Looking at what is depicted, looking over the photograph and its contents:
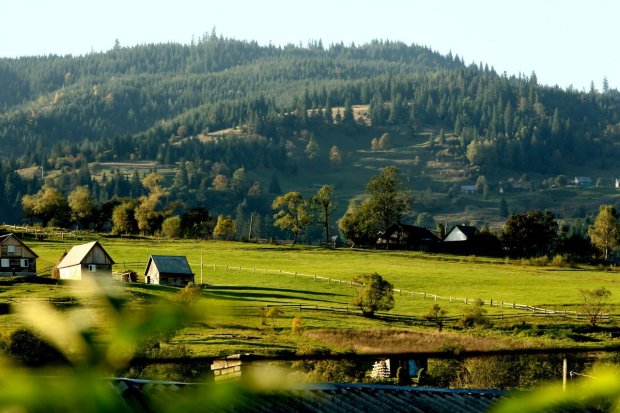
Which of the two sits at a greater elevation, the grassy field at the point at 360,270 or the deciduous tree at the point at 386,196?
the deciduous tree at the point at 386,196

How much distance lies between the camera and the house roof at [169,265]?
316 ft

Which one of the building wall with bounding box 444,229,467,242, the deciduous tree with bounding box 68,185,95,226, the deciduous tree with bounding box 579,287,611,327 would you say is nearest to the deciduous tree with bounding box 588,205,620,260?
the building wall with bounding box 444,229,467,242

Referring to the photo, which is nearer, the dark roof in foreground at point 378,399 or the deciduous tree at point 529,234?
the dark roof in foreground at point 378,399

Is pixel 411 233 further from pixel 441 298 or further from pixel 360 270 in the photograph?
pixel 441 298

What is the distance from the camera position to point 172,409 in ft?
9.07

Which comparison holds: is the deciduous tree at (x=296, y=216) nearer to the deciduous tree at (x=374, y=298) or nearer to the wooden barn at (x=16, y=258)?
the wooden barn at (x=16, y=258)

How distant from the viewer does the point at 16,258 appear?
98438mm

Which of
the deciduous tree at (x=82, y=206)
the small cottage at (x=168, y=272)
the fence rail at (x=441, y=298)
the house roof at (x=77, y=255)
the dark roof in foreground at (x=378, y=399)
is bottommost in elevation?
the fence rail at (x=441, y=298)

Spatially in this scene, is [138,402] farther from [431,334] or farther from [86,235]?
[86,235]

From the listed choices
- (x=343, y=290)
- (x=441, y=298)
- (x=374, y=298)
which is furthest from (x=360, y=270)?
(x=374, y=298)

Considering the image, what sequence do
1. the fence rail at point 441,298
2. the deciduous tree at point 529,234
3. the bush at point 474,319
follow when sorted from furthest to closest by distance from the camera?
the deciduous tree at point 529,234 < the fence rail at point 441,298 < the bush at point 474,319

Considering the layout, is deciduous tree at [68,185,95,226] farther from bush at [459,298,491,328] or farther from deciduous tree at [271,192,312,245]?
bush at [459,298,491,328]

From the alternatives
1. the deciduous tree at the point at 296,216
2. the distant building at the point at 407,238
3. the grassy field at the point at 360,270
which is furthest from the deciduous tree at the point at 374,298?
the distant building at the point at 407,238

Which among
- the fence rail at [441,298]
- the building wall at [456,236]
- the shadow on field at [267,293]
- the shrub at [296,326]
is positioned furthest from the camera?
the building wall at [456,236]
